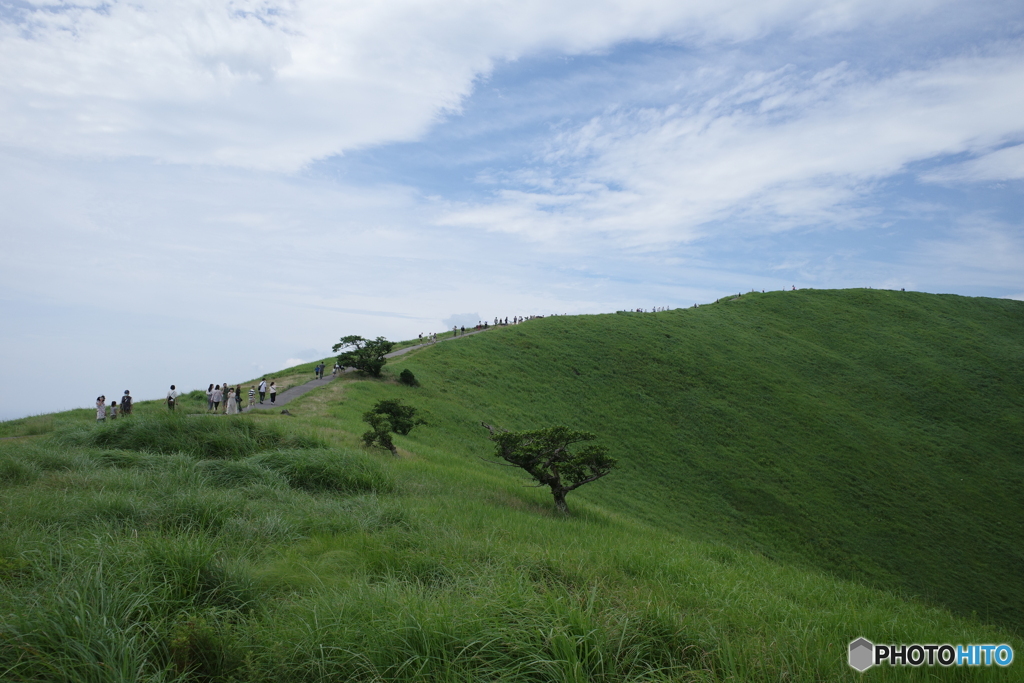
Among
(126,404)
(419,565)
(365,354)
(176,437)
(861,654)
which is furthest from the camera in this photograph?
(365,354)

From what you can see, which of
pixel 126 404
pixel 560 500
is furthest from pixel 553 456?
pixel 126 404

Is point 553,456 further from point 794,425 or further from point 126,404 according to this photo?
point 794,425

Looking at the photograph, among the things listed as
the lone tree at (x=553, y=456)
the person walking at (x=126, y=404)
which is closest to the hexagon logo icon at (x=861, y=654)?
the lone tree at (x=553, y=456)

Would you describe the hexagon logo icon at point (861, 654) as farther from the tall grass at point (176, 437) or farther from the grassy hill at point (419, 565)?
the tall grass at point (176, 437)

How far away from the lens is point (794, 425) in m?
41.3

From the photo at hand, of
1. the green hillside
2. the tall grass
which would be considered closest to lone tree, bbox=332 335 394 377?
the green hillside

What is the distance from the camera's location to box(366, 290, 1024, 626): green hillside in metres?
27.5

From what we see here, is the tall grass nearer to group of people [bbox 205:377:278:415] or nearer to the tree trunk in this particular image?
the tree trunk

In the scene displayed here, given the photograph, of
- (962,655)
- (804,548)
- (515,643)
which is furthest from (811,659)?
(804,548)

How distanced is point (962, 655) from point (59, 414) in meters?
31.1

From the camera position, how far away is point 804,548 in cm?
2705

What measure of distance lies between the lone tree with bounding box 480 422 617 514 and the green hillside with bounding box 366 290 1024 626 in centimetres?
937

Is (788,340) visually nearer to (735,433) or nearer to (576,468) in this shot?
(735,433)

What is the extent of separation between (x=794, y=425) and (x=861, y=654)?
4053cm
